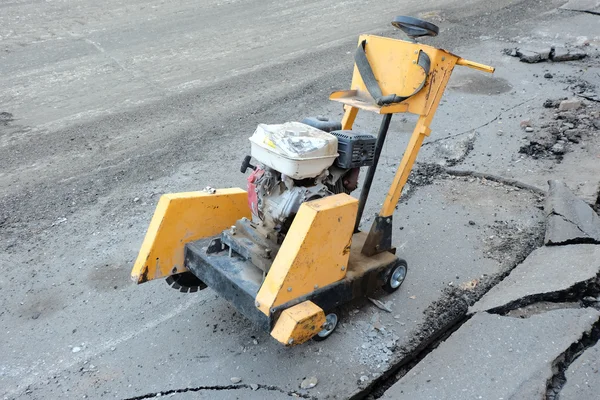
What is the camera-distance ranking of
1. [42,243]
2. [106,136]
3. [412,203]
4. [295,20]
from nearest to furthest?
[42,243]
[412,203]
[106,136]
[295,20]

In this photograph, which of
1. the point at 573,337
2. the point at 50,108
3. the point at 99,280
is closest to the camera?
the point at 573,337

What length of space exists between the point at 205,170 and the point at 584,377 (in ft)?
12.1

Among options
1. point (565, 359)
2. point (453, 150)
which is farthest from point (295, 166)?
point (453, 150)

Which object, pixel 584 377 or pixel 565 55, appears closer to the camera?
pixel 584 377

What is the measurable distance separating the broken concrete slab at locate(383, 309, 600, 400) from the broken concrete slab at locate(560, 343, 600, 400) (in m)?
0.09

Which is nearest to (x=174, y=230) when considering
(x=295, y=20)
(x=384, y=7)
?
(x=295, y=20)

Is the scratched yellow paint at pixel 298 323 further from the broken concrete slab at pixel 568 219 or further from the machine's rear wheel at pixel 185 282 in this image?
the broken concrete slab at pixel 568 219

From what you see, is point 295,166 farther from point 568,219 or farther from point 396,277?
point 568,219

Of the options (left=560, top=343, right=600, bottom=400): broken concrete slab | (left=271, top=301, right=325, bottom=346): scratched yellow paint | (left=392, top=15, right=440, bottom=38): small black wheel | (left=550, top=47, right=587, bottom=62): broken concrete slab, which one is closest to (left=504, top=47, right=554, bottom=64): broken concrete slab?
(left=550, top=47, right=587, bottom=62): broken concrete slab

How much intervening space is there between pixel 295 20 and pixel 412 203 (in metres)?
6.18

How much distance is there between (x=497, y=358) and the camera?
3148mm

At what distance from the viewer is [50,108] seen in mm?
6727

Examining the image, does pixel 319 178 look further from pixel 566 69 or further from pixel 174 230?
pixel 566 69

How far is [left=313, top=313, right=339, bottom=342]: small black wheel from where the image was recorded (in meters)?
3.27
